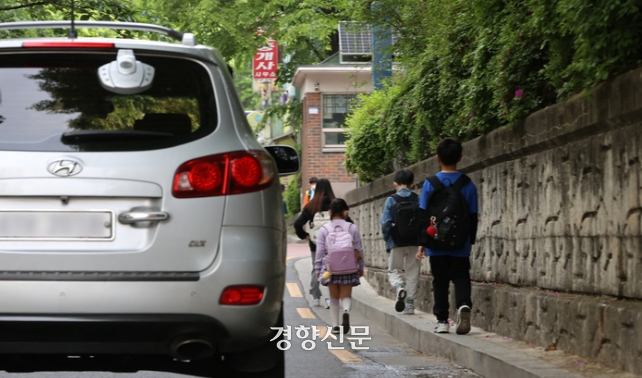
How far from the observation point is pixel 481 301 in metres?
9.61

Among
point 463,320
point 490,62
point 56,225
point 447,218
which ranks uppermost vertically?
point 490,62

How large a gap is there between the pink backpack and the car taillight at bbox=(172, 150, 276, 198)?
19.2 feet

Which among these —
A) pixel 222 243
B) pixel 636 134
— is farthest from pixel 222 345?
pixel 636 134

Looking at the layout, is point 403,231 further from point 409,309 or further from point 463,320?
point 463,320

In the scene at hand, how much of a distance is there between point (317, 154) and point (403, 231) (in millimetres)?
26150

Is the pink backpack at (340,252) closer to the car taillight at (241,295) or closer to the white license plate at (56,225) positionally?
the car taillight at (241,295)

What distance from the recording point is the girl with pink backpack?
10.5 m

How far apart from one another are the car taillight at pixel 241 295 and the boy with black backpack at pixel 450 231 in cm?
444

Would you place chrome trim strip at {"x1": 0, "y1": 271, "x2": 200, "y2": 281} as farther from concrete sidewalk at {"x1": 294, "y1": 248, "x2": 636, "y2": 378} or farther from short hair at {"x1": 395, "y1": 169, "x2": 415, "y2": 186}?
short hair at {"x1": 395, "y1": 169, "x2": 415, "y2": 186}

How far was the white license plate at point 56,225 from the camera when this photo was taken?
429 centimetres

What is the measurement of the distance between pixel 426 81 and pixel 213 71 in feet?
24.6

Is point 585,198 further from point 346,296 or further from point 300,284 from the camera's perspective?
point 300,284

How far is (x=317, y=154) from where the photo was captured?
38062 millimetres

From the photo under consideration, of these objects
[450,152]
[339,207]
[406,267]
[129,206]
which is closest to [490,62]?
[450,152]
